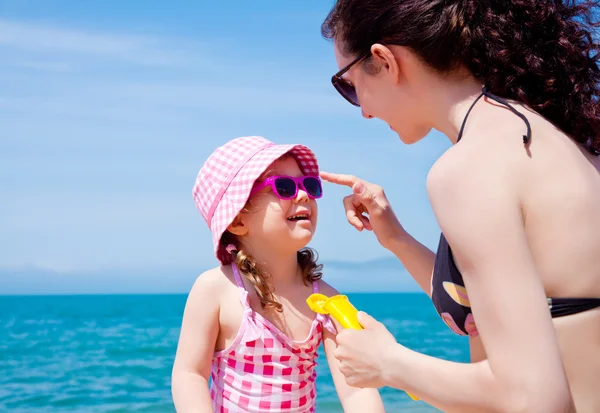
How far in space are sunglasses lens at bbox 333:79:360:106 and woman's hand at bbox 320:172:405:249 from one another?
1.55 feet

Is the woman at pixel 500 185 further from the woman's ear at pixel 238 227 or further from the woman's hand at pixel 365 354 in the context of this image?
the woman's ear at pixel 238 227

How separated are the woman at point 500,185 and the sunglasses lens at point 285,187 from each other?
1.10 metres

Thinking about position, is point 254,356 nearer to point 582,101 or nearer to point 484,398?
point 484,398

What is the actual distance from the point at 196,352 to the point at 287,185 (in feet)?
2.91

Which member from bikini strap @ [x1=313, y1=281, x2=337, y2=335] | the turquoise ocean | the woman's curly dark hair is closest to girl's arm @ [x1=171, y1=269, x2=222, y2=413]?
bikini strap @ [x1=313, y1=281, x2=337, y2=335]

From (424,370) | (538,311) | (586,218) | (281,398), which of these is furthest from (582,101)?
(281,398)

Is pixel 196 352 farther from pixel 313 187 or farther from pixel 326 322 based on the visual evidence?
pixel 313 187

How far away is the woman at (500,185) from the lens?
1.79 meters

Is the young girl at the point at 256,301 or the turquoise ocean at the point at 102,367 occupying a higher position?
the young girl at the point at 256,301

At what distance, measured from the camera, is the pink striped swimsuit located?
11.1 feet

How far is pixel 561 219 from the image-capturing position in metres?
1.90

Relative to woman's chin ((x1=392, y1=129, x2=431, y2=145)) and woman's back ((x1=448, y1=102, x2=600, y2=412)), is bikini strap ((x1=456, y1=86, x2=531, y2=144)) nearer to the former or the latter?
woman's back ((x1=448, y1=102, x2=600, y2=412))

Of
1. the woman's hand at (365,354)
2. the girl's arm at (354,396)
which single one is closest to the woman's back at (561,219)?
the woman's hand at (365,354)

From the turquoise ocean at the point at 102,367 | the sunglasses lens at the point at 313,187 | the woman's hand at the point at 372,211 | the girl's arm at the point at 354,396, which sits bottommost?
the turquoise ocean at the point at 102,367
